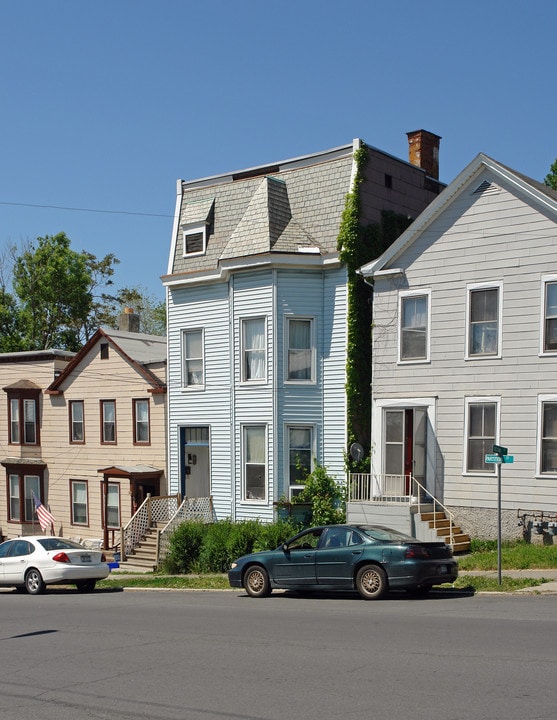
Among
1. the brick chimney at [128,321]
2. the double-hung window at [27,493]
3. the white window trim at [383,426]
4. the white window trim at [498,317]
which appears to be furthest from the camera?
the brick chimney at [128,321]

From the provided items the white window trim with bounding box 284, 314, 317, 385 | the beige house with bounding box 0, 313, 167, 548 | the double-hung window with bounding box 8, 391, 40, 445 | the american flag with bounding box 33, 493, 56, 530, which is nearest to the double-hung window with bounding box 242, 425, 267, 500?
the white window trim with bounding box 284, 314, 317, 385

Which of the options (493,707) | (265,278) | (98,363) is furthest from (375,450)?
(493,707)

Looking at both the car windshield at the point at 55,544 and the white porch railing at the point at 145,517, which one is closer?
the car windshield at the point at 55,544

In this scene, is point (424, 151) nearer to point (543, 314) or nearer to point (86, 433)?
point (543, 314)

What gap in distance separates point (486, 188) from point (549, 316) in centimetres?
399

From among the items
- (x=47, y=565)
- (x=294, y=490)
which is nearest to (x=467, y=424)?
(x=294, y=490)

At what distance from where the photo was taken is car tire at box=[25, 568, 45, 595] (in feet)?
72.5

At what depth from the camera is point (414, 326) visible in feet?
82.4

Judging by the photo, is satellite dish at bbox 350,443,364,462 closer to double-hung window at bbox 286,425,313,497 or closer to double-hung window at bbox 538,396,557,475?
double-hung window at bbox 286,425,313,497

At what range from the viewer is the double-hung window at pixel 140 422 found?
32.6 m

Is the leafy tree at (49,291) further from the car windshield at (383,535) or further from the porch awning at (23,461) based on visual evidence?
the car windshield at (383,535)

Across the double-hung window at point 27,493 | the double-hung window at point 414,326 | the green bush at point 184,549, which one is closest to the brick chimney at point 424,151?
the double-hung window at point 414,326

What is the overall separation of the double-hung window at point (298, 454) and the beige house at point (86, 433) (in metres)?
6.16

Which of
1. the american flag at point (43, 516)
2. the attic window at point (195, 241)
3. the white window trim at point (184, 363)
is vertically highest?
the attic window at point (195, 241)
